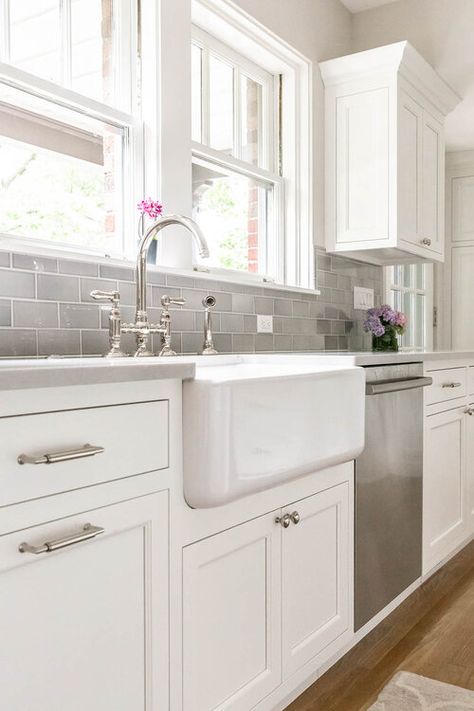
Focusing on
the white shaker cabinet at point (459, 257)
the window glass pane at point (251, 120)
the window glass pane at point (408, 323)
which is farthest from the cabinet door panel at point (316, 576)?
the white shaker cabinet at point (459, 257)

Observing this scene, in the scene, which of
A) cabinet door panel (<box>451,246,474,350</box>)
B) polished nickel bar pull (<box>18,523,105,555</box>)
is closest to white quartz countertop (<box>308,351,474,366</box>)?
polished nickel bar pull (<box>18,523,105,555</box>)

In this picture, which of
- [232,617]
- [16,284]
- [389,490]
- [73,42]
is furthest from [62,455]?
[73,42]

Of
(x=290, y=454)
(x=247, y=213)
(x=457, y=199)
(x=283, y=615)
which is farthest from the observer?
(x=457, y=199)

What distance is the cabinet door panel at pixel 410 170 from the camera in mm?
3150

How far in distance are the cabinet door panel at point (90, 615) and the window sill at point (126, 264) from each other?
0.90m

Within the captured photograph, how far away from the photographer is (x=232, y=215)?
117 inches

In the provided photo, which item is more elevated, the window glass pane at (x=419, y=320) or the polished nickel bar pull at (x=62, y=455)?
the window glass pane at (x=419, y=320)

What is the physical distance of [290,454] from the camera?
5.01ft

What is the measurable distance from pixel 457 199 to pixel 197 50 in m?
3.08

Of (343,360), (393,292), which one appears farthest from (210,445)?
(393,292)

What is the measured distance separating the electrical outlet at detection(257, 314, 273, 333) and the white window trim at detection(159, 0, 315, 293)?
0.18 m

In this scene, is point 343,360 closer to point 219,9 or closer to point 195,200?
point 195,200

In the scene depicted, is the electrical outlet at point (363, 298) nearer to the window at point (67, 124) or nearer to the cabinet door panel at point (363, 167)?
the cabinet door panel at point (363, 167)

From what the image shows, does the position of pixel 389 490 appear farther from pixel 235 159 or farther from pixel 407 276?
pixel 407 276
